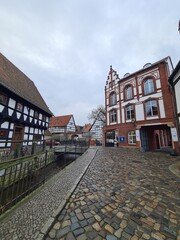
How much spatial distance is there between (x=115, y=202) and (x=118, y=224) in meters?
0.79

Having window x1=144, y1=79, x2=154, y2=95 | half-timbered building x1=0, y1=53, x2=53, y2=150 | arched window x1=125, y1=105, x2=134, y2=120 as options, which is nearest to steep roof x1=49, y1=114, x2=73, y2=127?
half-timbered building x1=0, y1=53, x2=53, y2=150

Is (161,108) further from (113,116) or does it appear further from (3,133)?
(3,133)

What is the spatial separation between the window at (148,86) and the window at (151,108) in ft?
4.75

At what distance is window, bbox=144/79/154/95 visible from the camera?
1418 cm

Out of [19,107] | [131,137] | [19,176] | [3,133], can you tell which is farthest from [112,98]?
[19,176]

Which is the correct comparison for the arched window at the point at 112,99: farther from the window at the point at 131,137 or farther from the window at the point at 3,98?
the window at the point at 3,98

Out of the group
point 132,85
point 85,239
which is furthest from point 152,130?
point 85,239

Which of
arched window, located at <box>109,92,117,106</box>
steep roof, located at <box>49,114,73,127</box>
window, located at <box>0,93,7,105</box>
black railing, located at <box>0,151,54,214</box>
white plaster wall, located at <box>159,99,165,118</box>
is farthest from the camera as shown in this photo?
steep roof, located at <box>49,114,73,127</box>

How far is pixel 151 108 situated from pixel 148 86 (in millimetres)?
3084

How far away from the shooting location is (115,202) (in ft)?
9.89

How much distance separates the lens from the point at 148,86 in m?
14.5

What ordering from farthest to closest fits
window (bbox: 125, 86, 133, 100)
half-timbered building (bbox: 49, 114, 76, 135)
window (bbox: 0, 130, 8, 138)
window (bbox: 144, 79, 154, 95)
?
half-timbered building (bbox: 49, 114, 76, 135) → window (bbox: 125, 86, 133, 100) → window (bbox: 144, 79, 154, 95) → window (bbox: 0, 130, 8, 138)

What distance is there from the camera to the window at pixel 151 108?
44.0 feet

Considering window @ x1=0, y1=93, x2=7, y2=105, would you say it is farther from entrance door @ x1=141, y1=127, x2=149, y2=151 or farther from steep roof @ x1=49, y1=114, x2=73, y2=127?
steep roof @ x1=49, y1=114, x2=73, y2=127
